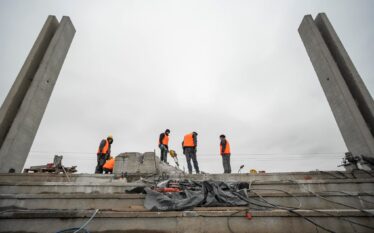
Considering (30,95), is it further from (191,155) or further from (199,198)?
(199,198)

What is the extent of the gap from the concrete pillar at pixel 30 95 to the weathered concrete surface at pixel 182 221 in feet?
13.4

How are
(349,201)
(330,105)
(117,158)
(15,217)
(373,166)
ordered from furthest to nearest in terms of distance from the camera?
(330,105)
(117,158)
(373,166)
(349,201)
(15,217)

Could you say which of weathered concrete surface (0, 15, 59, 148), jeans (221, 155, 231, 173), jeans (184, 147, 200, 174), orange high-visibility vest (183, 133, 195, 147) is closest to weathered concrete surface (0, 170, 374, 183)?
weathered concrete surface (0, 15, 59, 148)

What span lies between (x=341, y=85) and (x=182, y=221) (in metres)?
7.32

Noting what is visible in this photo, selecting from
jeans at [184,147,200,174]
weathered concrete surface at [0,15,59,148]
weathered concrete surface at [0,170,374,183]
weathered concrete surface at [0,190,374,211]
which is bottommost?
weathered concrete surface at [0,190,374,211]

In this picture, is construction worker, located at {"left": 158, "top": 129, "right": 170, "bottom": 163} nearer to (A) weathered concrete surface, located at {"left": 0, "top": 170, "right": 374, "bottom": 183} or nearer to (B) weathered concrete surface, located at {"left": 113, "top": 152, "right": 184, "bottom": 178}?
(B) weathered concrete surface, located at {"left": 113, "top": 152, "right": 184, "bottom": 178}

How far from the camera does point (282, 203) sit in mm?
3523

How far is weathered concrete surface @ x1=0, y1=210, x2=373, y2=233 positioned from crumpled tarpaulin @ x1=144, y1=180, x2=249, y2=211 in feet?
0.98

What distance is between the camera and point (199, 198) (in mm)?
3340

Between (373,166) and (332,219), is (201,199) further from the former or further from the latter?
(373,166)

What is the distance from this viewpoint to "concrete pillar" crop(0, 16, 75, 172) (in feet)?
19.2

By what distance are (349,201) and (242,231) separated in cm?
245

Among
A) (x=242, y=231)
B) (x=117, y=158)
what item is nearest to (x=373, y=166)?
(x=242, y=231)

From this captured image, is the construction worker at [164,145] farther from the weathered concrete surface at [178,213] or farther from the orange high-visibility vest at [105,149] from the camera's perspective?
the weathered concrete surface at [178,213]
